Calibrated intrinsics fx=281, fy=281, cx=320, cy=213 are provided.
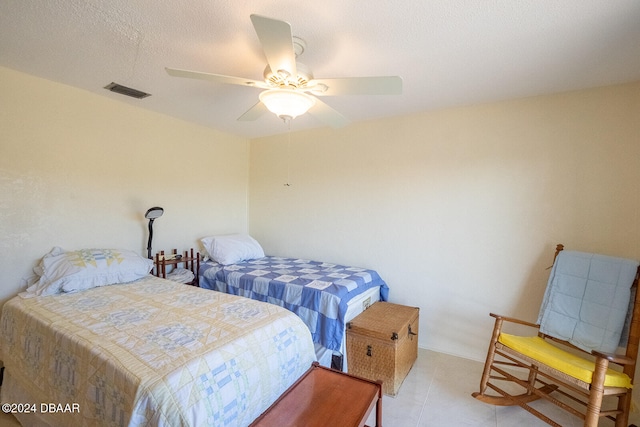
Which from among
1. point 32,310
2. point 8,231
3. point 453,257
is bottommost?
point 32,310

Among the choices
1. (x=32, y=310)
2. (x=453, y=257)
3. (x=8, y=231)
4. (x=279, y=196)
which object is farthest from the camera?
(x=279, y=196)

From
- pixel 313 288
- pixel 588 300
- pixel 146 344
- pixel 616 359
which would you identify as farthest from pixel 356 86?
pixel 588 300

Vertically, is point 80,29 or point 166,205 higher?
point 80,29

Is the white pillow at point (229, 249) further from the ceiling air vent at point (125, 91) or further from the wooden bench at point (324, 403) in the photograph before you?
the wooden bench at point (324, 403)

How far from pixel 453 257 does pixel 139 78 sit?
2.98 meters

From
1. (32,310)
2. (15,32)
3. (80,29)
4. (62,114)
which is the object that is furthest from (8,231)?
(80,29)

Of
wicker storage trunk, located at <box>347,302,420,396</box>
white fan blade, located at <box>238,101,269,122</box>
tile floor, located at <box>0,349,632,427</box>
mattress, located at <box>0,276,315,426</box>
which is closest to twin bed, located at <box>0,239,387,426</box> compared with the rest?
mattress, located at <box>0,276,315,426</box>

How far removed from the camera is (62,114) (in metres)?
2.25

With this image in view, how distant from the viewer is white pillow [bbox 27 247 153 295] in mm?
1950

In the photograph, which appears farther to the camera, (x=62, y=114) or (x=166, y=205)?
(x=166, y=205)

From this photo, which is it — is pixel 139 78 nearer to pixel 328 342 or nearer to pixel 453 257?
pixel 328 342

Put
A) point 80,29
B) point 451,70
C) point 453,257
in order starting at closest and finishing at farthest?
point 80,29
point 451,70
point 453,257

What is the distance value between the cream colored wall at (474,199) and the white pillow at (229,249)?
659 mm

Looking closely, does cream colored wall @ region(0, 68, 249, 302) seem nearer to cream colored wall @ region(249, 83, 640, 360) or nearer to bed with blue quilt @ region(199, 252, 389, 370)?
bed with blue quilt @ region(199, 252, 389, 370)
